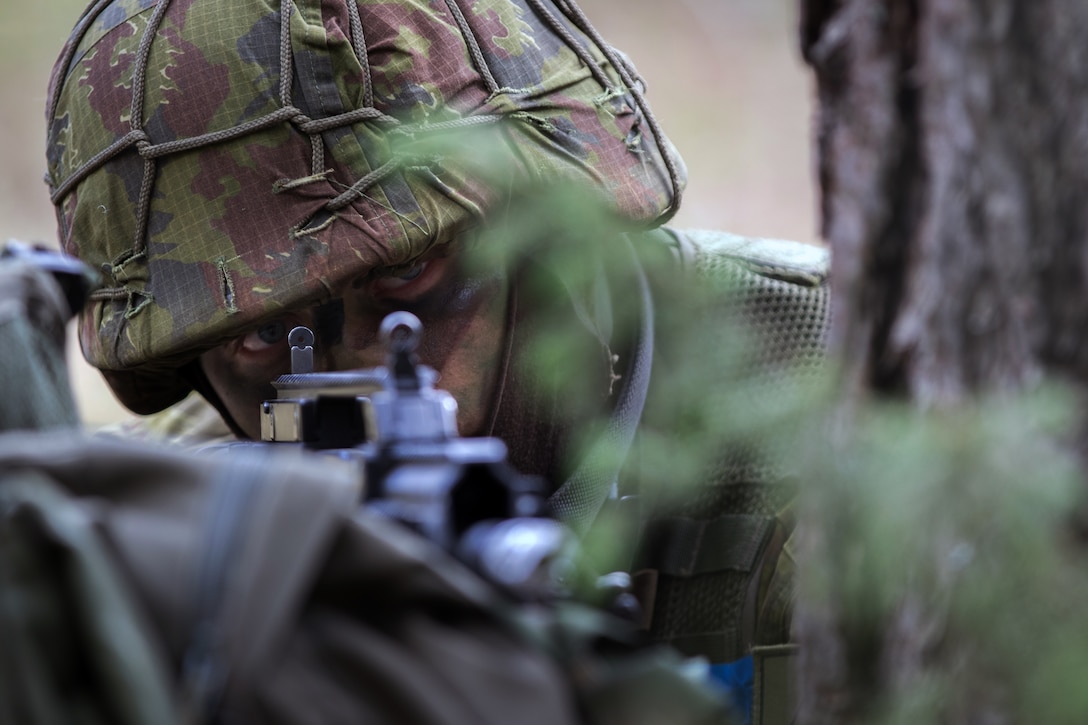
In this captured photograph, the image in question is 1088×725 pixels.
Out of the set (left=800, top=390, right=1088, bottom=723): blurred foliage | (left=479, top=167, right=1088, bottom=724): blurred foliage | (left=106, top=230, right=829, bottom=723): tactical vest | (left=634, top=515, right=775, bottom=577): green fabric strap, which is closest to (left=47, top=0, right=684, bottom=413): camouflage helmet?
(left=106, top=230, right=829, bottom=723): tactical vest

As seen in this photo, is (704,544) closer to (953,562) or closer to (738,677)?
(738,677)

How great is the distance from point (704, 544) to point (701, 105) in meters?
5.62

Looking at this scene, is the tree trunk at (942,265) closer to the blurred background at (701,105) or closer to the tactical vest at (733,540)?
the tactical vest at (733,540)

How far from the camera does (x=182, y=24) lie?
192 centimetres

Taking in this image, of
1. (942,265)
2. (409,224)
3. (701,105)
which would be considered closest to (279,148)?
(409,224)

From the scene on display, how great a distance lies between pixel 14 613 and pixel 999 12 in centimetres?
70

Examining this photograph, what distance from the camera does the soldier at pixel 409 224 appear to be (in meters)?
1.86

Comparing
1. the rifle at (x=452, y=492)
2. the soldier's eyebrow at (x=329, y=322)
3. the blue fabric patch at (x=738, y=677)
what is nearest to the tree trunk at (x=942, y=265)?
the rifle at (x=452, y=492)

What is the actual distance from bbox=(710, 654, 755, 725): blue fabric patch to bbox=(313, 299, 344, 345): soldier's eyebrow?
826mm

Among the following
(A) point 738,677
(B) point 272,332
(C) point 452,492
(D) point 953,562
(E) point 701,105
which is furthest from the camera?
(E) point 701,105

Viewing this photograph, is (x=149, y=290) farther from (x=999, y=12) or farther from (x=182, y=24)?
(x=999, y=12)

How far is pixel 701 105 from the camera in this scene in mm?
7449

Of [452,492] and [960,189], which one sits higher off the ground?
[960,189]

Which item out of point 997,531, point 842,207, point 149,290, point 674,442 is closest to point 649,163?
point 149,290
